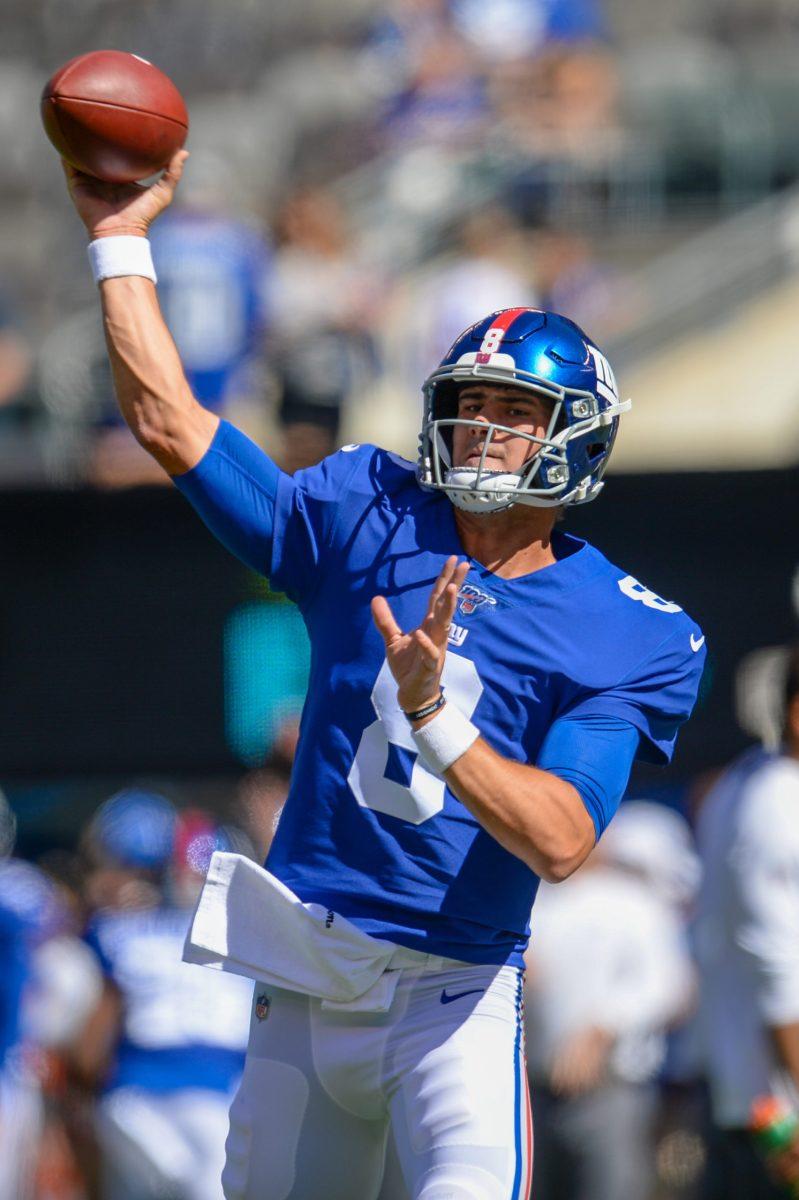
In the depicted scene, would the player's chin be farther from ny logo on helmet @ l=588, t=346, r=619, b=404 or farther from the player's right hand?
the player's right hand

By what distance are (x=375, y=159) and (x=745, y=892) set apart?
21.7ft

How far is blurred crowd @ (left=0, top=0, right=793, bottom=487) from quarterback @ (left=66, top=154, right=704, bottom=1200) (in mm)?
2900

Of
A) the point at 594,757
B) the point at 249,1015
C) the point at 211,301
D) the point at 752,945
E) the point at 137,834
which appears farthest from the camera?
the point at 211,301

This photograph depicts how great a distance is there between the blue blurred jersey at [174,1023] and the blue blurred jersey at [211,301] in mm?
2867

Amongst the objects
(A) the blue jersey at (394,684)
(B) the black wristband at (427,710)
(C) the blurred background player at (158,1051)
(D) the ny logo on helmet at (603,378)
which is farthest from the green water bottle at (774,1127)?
(B) the black wristband at (427,710)

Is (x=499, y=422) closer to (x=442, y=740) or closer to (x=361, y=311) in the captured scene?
(x=442, y=740)

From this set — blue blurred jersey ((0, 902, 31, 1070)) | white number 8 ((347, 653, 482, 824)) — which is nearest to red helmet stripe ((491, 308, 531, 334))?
white number 8 ((347, 653, 482, 824))

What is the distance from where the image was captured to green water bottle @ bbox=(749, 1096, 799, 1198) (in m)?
4.88

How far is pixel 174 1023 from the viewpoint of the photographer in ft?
19.5

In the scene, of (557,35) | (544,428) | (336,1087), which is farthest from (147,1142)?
(557,35)

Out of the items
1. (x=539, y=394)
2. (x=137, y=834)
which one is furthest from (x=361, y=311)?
(x=539, y=394)

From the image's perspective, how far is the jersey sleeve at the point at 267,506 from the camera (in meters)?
3.24

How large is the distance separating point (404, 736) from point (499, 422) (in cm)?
57

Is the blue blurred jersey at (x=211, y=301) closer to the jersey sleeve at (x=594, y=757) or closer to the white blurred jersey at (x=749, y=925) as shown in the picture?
the white blurred jersey at (x=749, y=925)
